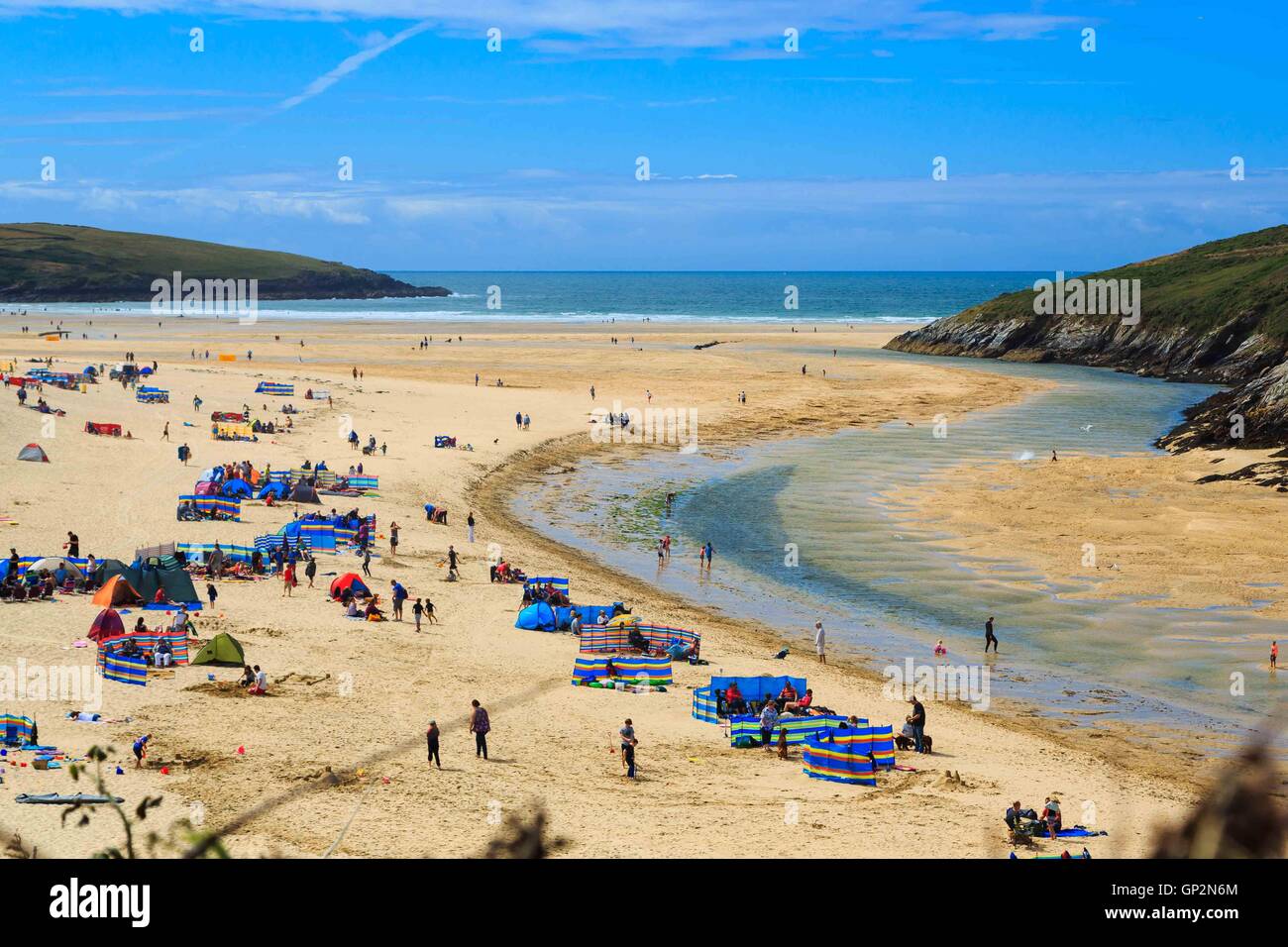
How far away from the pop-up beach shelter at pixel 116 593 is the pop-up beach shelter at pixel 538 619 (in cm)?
897

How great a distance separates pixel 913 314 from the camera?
618 ft

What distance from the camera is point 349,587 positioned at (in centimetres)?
3062

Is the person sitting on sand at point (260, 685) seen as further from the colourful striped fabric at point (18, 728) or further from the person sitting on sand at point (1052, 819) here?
the person sitting on sand at point (1052, 819)

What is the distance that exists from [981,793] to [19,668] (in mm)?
18037

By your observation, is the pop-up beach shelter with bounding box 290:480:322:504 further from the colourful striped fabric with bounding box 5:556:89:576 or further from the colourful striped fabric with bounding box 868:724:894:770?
the colourful striped fabric with bounding box 868:724:894:770

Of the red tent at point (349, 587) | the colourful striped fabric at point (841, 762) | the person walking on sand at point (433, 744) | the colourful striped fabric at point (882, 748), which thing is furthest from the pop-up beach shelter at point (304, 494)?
the colourful striped fabric at point (882, 748)

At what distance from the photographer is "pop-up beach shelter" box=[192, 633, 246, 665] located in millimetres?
24781

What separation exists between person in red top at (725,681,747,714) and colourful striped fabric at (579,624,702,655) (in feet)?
13.2

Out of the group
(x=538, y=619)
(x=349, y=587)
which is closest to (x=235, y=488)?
(x=349, y=587)

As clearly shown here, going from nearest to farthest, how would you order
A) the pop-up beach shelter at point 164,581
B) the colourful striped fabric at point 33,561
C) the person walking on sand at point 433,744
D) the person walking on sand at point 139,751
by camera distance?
the person walking on sand at point 139,751
the person walking on sand at point 433,744
the pop-up beach shelter at point 164,581
the colourful striped fabric at point 33,561

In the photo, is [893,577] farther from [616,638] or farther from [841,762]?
[841,762]

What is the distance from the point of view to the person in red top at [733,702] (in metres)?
23.5

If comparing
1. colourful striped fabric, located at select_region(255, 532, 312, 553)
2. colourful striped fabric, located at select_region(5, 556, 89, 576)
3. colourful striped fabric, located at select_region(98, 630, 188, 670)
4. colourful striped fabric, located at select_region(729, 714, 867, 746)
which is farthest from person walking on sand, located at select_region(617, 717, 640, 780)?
colourful striped fabric, located at select_region(255, 532, 312, 553)
